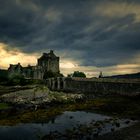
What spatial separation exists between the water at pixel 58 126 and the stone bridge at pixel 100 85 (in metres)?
43.8

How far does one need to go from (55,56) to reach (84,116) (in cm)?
13911

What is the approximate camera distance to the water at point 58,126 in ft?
130

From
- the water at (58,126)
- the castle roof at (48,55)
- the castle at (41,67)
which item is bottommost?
the water at (58,126)

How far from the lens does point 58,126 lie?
45.5m

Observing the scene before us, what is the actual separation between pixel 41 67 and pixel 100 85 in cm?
7778

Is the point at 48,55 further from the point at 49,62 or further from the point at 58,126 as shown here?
the point at 58,126

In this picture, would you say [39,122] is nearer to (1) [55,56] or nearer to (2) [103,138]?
(2) [103,138]

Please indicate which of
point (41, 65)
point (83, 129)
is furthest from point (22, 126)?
point (41, 65)

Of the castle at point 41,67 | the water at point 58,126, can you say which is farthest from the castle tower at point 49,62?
the water at point 58,126

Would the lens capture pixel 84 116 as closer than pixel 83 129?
No

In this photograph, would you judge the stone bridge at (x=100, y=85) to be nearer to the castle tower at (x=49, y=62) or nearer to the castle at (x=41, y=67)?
the castle at (x=41, y=67)

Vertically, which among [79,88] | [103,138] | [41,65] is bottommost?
[103,138]

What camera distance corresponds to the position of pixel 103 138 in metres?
36.9

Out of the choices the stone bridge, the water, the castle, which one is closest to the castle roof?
the castle
